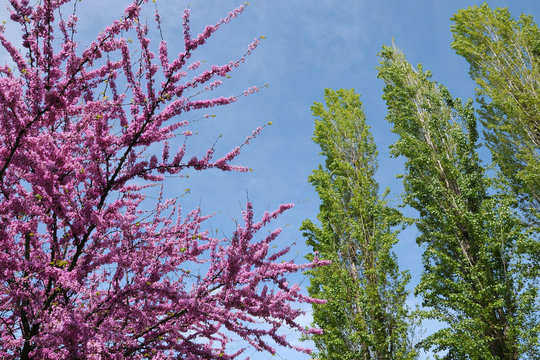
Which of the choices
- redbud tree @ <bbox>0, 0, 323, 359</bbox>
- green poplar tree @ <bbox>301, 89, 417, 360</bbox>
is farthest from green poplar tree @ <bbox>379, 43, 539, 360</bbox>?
redbud tree @ <bbox>0, 0, 323, 359</bbox>

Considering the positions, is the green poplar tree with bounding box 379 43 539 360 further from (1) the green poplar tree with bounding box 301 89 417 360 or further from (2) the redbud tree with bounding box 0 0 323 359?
(2) the redbud tree with bounding box 0 0 323 359

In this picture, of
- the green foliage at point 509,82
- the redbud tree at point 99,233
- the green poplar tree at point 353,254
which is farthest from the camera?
the green foliage at point 509,82

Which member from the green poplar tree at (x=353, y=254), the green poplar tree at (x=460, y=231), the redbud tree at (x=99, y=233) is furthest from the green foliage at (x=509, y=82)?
the redbud tree at (x=99, y=233)

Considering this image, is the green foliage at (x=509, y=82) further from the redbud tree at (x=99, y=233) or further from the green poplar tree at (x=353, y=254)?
the redbud tree at (x=99, y=233)

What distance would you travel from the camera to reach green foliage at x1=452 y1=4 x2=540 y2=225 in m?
12.7

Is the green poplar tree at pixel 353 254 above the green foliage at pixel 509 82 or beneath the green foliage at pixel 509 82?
beneath

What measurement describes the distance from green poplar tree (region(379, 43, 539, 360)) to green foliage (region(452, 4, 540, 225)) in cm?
168

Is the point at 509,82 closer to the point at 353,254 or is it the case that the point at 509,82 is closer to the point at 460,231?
the point at 460,231

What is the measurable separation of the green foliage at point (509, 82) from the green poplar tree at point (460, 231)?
1.68m

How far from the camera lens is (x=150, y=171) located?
436cm

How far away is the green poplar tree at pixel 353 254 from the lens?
940 cm

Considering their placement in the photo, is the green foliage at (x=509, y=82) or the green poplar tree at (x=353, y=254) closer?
the green poplar tree at (x=353, y=254)

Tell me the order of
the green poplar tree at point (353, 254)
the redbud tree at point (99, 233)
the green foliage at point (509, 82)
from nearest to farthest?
the redbud tree at point (99, 233) < the green poplar tree at point (353, 254) < the green foliage at point (509, 82)

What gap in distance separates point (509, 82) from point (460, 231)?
717cm
